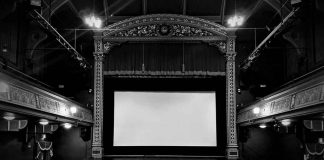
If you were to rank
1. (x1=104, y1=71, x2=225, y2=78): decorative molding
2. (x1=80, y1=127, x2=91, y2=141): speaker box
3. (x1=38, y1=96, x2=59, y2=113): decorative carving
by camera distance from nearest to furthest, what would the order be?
(x1=38, y1=96, x2=59, y2=113): decorative carving, (x1=80, y1=127, x2=91, y2=141): speaker box, (x1=104, y1=71, x2=225, y2=78): decorative molding

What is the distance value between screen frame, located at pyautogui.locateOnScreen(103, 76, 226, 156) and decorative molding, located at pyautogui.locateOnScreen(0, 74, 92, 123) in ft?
9.54

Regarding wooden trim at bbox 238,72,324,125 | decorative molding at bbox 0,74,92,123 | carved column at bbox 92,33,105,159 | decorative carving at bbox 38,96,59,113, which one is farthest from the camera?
carved column at bbox 92,33,105,159

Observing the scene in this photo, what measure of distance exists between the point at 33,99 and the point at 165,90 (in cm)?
735

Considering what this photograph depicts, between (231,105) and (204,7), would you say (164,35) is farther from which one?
(231,105)

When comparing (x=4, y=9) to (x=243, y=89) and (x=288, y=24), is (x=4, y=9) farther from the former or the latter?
(x=243, y=89)

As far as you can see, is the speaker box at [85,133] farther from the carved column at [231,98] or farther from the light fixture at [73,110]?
the carved column at [231,98]

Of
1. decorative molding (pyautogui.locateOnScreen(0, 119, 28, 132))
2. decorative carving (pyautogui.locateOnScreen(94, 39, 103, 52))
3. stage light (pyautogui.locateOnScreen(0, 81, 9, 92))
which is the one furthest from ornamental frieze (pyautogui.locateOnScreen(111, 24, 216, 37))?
stage light (pyautogui.locateOnScreen(0, 81, 9, 92))

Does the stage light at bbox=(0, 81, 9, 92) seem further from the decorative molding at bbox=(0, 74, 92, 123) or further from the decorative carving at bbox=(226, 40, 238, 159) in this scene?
the decorative carving at bbox=(226, 40, 238, 159)

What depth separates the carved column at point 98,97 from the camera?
14016 millimetres

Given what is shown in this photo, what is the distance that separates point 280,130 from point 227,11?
16.6 feet

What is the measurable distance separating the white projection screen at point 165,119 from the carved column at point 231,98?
874 mm

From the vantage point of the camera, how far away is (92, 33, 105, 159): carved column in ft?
46.0

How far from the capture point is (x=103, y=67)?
1440 cm

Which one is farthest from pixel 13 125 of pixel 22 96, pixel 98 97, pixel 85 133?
pixel 98 97
